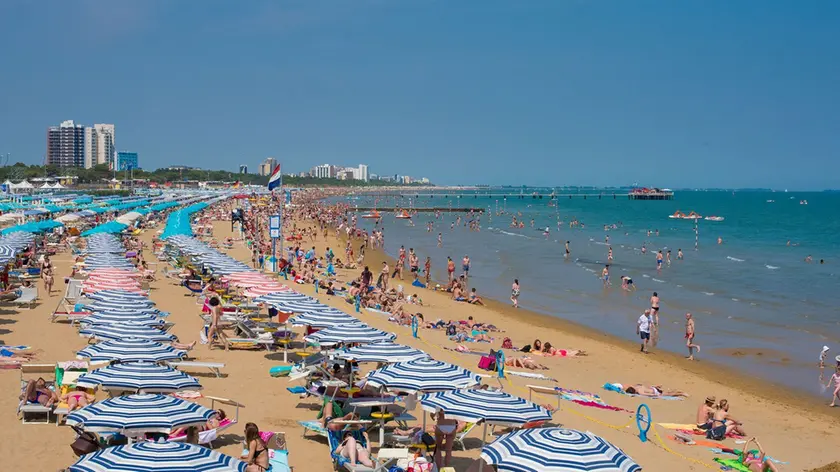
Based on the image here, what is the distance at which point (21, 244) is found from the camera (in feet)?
79.4

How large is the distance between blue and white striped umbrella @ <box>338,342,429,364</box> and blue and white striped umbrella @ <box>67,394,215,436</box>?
2.86 meters

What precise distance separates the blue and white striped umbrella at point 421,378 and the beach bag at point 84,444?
325 cm

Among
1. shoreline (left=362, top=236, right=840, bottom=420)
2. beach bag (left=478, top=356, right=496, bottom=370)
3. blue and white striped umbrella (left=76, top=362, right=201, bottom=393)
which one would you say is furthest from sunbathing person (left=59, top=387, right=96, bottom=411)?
shoreline (left=362, top=236, right=840, bottom=420)

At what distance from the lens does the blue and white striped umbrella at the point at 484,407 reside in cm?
808

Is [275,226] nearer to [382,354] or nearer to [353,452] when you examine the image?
[382,354]

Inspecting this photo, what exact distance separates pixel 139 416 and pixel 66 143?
19669 centimetres

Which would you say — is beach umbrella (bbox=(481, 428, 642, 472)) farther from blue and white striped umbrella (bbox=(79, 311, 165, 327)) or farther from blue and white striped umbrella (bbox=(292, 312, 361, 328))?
blue and white striped umbrella (bbox=(79, 311, 165, 327))

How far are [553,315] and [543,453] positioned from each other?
1728 cm

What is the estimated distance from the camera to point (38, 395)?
32.1ft

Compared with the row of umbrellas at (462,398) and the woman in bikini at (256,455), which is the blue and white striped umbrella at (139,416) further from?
the row of umbrellas at (462,398)

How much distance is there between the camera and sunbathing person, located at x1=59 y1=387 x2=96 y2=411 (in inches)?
385

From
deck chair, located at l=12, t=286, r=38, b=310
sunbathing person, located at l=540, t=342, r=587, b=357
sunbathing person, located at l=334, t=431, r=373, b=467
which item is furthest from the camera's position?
deck chair, located at l=12, t=286, r=38, b=310

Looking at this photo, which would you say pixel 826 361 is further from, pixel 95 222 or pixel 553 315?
pixel 95 222

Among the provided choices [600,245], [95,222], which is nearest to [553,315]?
[600,245]
